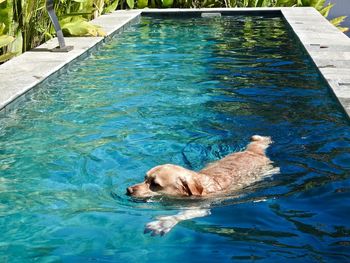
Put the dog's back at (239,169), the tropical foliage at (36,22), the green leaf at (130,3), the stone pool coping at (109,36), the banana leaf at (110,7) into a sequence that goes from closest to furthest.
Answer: the dog's back at (239,169), the stone pool coping at (109,36), the tropical foliage at (36,22), the banana leaf at (110,7), the green leaf at (130,3)

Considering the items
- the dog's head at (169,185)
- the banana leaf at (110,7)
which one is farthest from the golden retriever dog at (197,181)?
the banana leaf at (110,7)

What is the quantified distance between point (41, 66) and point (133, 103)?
2014 mm

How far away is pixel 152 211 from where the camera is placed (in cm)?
490

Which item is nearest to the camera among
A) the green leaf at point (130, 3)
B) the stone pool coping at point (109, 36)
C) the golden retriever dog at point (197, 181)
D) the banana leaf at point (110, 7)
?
the golden retriever dog at point (197, 181)

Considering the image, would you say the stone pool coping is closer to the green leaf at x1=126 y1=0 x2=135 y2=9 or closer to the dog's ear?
the green leaf at x1=126 y1=0 x2=135 y2=9

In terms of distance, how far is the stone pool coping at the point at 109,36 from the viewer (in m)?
8.11

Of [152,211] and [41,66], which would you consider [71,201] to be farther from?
[41,66]

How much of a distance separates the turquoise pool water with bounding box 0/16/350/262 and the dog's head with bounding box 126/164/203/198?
11 centimetres

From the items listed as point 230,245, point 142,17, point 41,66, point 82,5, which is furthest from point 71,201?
point 142,17

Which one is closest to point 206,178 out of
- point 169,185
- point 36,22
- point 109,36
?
point 169,185

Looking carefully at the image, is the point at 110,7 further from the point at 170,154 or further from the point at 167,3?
the point at 170,154

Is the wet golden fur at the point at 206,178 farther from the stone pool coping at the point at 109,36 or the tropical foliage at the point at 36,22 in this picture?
the tropical foliage at the point at 36,22

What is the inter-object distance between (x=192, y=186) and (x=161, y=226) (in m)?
0.49

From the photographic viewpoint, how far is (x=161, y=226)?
14.8 feet
